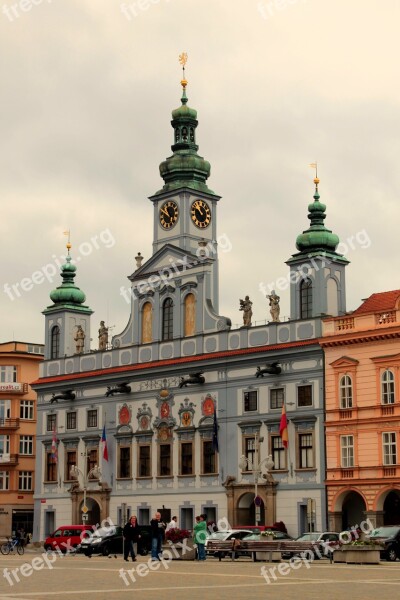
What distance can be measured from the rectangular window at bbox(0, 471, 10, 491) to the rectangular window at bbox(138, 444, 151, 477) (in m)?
18.6

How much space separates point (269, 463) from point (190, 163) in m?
22.1

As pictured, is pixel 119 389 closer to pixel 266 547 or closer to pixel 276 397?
pixel 276 397

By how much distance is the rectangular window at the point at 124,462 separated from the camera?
2758 inches

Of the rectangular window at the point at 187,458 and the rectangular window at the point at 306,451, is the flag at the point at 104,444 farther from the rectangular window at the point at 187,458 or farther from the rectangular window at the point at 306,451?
the rectangular window at the point at 306,451

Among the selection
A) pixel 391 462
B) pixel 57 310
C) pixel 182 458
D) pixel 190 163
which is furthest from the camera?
pixel 57 310

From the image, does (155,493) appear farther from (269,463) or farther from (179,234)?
(179,234)

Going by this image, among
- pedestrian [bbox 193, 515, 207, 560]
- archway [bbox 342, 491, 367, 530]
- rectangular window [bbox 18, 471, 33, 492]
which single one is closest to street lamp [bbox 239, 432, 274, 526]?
archway [bbox 342, 491, 367, 530]

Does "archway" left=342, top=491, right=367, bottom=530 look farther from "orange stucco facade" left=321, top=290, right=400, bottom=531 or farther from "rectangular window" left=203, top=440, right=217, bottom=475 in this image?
"rectangular window" left=203, top=440, right=217, bottom=475

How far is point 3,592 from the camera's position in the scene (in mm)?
23750

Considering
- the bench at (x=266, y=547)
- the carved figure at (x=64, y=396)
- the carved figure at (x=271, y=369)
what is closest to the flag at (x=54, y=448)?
the carved figure at (x=64, y=396)

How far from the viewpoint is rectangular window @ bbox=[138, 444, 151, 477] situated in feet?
226

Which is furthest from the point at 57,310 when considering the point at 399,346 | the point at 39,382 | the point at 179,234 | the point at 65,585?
the point at 65,585

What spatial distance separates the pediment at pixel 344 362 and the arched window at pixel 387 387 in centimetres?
182

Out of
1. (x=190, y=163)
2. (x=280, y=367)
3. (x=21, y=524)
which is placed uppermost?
(x=190, y=163)
